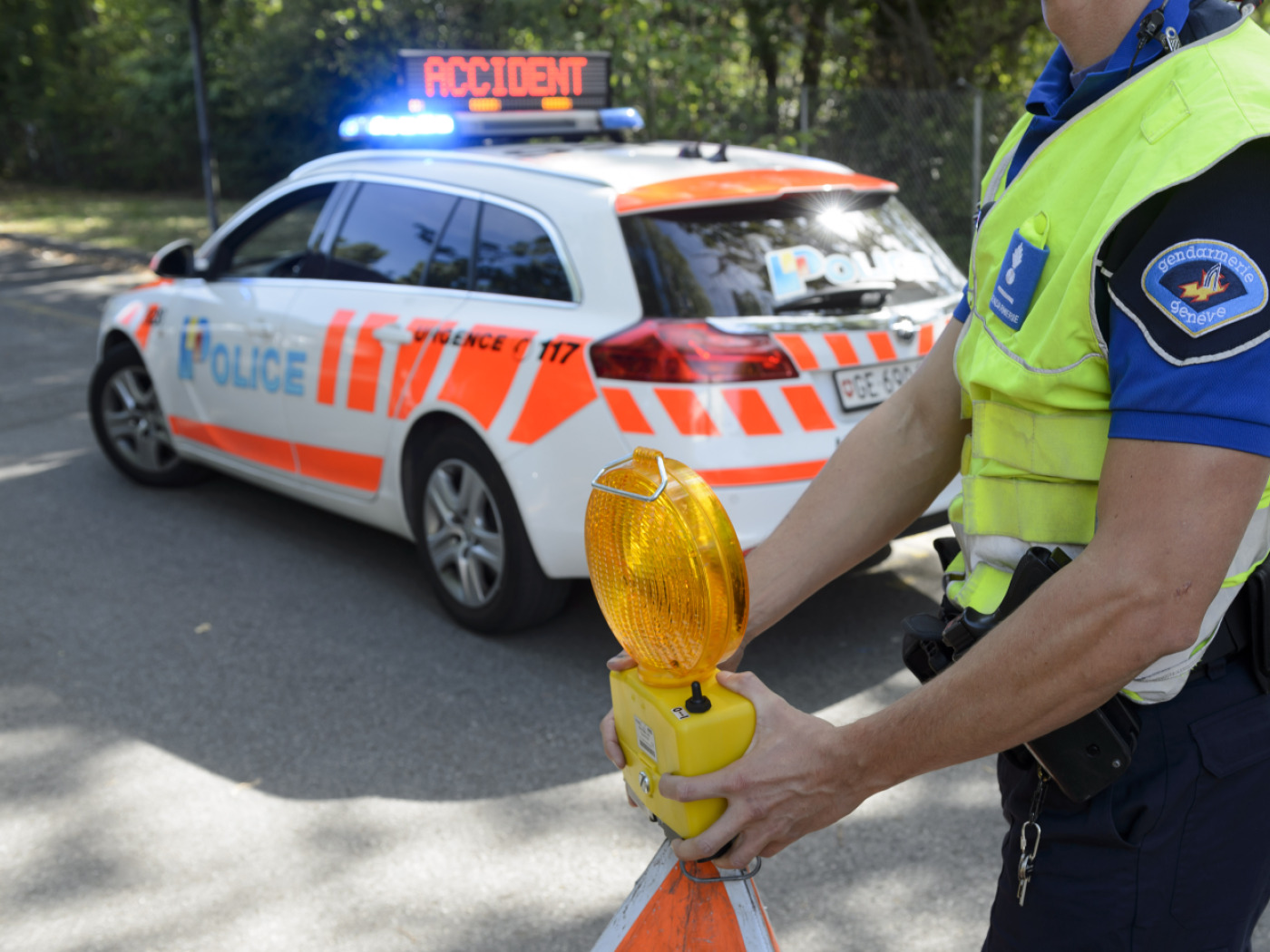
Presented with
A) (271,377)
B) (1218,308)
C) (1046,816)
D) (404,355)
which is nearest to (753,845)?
(1046,816)

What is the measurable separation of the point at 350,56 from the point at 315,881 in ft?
50.4

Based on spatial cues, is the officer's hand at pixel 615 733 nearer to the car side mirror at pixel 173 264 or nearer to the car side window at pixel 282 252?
the car side window at pixel 282 252

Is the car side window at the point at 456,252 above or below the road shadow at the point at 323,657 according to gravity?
above

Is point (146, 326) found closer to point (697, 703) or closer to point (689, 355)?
point (689, 355)

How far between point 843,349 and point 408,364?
1556mm

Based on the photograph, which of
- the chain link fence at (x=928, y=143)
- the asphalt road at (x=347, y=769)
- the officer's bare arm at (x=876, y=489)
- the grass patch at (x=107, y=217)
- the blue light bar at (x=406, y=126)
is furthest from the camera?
the grass patch at (x=107, y=217)

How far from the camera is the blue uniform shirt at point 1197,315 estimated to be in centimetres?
97

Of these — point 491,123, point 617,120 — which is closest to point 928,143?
point 617,120

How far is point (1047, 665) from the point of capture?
1061mm

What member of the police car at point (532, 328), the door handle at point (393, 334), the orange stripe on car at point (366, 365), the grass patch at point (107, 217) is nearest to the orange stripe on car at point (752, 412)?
the police car at point (532, 328)

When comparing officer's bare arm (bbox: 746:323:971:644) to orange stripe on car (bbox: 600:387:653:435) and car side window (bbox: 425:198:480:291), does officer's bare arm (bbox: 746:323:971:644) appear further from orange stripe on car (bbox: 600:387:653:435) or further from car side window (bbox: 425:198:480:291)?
car side window (bbox: 425:198:480:291)

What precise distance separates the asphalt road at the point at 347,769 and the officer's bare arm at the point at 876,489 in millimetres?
1367

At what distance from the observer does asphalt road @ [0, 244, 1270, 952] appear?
2.66 metres

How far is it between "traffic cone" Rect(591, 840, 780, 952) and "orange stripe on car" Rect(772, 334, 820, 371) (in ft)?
8.37
